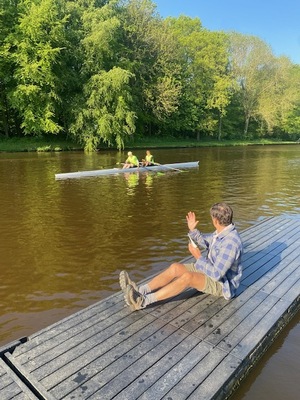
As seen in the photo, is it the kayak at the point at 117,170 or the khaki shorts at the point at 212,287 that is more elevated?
the kayak at the point at 117,170

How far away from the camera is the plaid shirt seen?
13.7 feet

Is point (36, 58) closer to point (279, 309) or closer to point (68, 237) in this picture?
point (68, 237)

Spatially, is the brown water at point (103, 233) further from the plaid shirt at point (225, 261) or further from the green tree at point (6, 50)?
the green tree at point (6, 50)

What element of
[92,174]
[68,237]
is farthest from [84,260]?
[92,174]

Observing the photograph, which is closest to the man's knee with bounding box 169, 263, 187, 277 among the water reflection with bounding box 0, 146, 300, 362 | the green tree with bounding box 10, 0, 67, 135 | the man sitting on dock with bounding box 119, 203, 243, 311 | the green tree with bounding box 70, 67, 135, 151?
the man sitting on dock with bounding box 119, 203, 243, 311

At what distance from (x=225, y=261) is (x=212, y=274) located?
0.86ft

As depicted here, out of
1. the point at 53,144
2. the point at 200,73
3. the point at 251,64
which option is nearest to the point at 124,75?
the point at 53,144

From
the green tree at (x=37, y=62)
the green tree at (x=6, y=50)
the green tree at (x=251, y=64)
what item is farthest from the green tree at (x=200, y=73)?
the green tree at (x=6, y=50)

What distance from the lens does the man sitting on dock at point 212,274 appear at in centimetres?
422

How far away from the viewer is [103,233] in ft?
29.2

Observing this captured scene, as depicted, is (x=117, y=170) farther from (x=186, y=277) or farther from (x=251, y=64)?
(x=251, y=64)

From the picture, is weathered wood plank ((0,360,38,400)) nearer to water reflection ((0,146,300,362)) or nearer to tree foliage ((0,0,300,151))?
water reflection ((0,146,300,362))

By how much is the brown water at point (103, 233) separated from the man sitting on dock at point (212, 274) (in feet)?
3.51

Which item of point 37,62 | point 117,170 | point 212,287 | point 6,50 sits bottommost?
point 212,287
